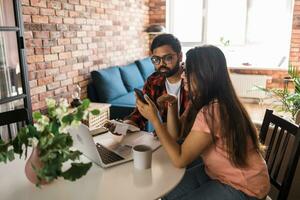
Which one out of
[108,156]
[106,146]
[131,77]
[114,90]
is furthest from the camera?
[131,77]

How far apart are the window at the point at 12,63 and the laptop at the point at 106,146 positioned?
1.09 metres

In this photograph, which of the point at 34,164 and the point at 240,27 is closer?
the point at 34,164

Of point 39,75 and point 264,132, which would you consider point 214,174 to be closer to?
point 264,132

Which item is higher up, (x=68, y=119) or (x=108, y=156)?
(x=68, y=119)

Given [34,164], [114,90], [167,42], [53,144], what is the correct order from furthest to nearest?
1. [114,90]
2. [167,42]
3. [34,164]
4. [53,144]

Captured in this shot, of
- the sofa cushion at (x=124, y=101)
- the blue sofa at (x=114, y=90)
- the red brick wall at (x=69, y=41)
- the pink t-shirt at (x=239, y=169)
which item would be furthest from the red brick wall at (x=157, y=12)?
→ the pink t-shirt at (x=239, y=169)

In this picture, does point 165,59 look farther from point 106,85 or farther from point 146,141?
point 106,85

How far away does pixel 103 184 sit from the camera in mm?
1128

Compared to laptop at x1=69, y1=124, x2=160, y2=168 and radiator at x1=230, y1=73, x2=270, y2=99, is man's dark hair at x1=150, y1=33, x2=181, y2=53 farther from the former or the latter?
radiator at x1=230, y1=73, x2=270, y2=99

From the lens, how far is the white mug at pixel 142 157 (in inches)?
47.5

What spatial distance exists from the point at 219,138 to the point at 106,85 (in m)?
2.45

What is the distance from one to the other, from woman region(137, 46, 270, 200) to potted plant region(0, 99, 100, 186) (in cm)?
46

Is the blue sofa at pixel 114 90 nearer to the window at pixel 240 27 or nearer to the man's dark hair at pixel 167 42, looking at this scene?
the man's dark hair at pixel 167 42

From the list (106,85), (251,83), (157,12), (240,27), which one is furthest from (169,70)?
(240,27)
